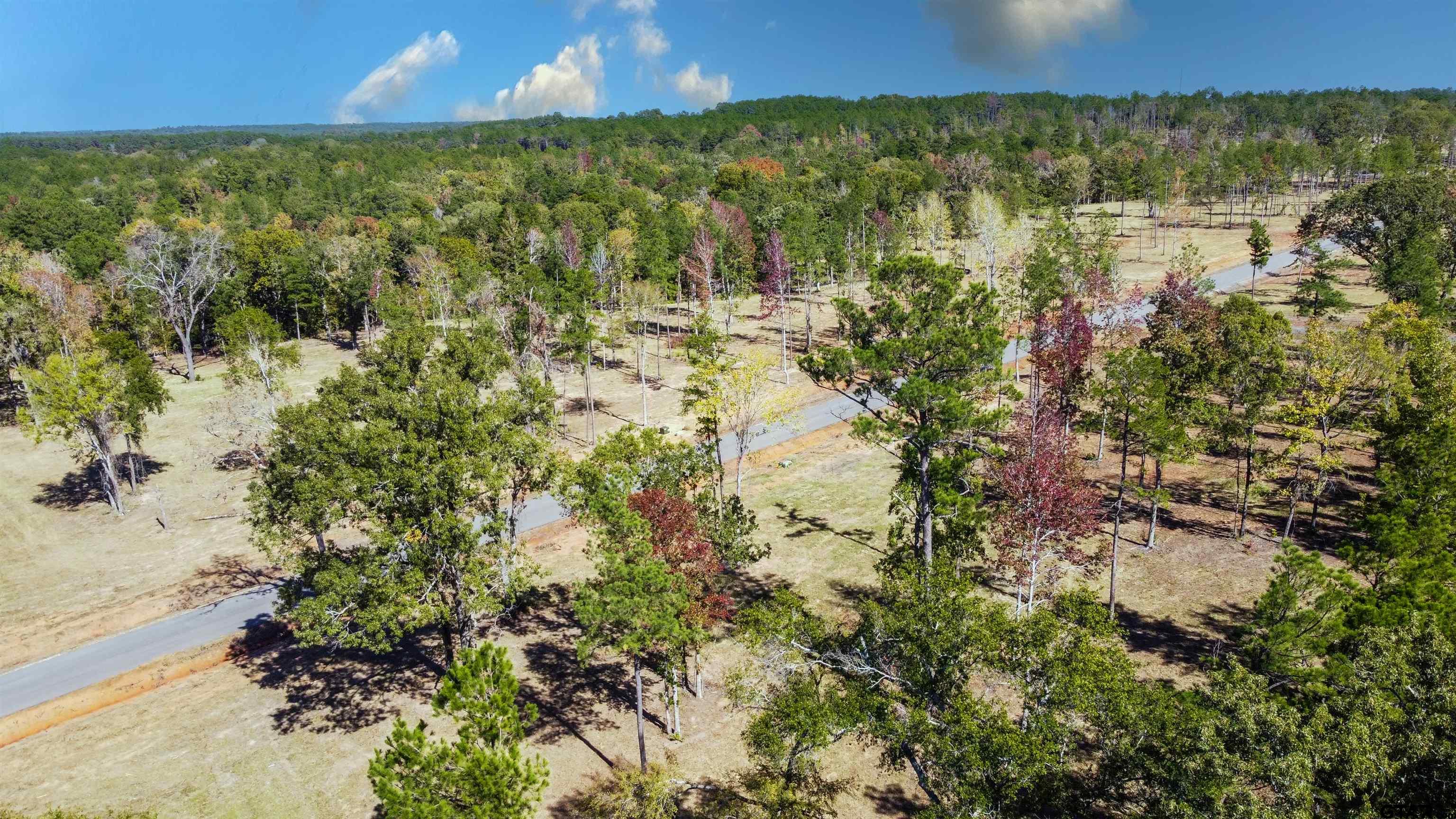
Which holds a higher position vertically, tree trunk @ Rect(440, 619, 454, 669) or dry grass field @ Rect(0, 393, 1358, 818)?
tree trunk @ Rect(440, 619, 454, 669)

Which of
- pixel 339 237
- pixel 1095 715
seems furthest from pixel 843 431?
pixel 339 237

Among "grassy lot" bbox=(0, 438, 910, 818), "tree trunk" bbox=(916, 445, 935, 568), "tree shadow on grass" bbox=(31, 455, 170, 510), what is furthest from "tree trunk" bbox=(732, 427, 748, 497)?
"tree shadow on grass" bbox=(31, 455, 170, 510)

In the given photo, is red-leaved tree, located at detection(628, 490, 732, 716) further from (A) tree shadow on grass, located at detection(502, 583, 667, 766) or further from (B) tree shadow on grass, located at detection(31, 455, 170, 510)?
(B) tree shadow on grass, located at detection(31, 455, 170, 510)

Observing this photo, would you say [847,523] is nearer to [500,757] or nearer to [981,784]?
[981,784]

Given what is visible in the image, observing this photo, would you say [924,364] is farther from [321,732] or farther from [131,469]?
[131,469]

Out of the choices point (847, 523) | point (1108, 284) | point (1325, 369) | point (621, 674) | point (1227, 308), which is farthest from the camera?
point (1108, 284)

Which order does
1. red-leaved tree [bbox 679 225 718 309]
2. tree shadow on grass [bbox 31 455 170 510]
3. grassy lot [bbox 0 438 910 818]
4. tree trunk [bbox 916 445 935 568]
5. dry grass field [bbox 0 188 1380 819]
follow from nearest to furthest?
grassy lot [bbox 0 438 910 818], dry grass field [bbox 0 188 1380 819], tree trunk [bbox 916 445 935 568], tree shadow on grass [bbox 31 455 170 510], red-leaved tree [bbox 679 225 718 309]
